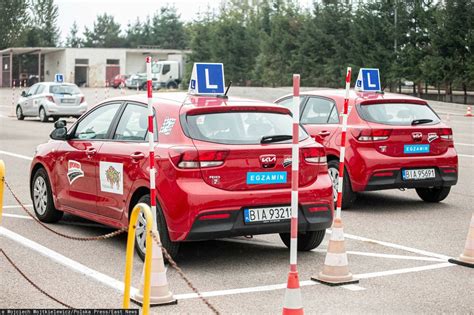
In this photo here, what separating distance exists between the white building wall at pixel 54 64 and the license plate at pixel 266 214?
87022 mm

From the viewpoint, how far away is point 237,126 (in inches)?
325

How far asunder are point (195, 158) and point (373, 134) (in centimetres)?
449

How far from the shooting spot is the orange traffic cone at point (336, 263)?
24.1 feet

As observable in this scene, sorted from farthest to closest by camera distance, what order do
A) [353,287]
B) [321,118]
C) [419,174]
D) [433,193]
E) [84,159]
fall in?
[433,193]
[321,118]
[419,174]
[84,159]
[353,287]

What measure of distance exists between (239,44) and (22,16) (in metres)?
60.1

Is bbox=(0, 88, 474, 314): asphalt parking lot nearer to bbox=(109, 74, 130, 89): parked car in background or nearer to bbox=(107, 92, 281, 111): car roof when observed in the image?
bbox=(107, 92, 281, 111): car roof

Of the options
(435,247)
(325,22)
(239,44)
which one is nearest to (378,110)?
(435,247)

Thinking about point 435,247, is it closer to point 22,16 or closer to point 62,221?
point 62,221

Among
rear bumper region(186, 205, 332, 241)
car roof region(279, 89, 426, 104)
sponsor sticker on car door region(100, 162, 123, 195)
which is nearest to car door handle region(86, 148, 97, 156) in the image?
sponsor sticker on car door region(100, 162, 123, 195)

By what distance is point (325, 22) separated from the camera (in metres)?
60.2

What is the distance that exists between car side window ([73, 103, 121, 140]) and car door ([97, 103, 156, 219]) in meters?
0.27

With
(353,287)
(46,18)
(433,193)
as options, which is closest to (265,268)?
(353,287)

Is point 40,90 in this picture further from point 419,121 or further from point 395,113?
point 419,121

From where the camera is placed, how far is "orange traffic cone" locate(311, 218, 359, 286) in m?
7.35
